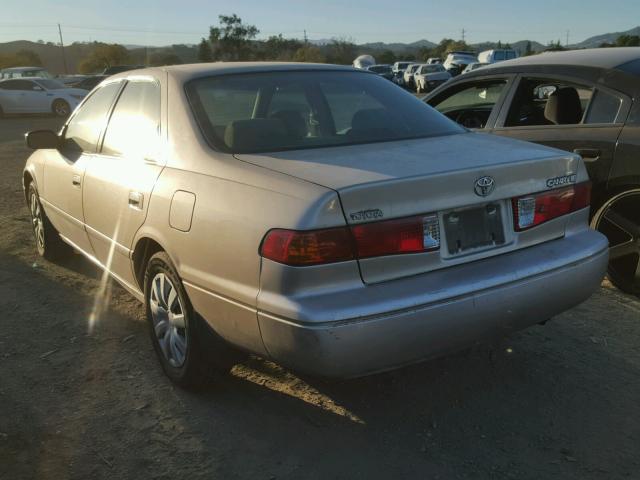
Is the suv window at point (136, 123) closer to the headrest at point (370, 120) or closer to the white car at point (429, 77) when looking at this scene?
the headrest at point (370, 120)

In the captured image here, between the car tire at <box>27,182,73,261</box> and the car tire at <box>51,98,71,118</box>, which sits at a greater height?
the car tire at <box>51,98,71,118</box>

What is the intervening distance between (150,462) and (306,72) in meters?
2.33

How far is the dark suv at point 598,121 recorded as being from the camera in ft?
14.2

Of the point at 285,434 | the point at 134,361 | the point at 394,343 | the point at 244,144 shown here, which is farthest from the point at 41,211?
the point at 394,343

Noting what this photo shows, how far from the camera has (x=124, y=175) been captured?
3.59 m

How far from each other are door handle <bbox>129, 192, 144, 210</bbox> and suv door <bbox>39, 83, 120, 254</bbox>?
3.06 ft

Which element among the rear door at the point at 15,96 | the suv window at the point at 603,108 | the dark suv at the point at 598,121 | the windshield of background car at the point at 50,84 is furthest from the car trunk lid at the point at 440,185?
the rear door at the point at 15,96

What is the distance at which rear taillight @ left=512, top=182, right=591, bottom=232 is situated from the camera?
113 inches

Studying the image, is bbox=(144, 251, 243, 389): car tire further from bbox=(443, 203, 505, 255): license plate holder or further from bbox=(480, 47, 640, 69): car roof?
bbox=(480, 47, 640, 69): car roof

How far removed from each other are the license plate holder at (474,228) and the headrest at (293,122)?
102cm

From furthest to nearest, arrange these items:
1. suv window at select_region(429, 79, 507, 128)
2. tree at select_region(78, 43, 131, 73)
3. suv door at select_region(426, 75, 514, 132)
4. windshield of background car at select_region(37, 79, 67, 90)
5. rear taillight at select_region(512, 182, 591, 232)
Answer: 1. tree at select_region(78, 43, 131, 73)
2. windshield of background car at select_region(37, 79, 67, 90)
3. suv window at select_region(429, 79, 507, 128)
4. suv door at select_region(426, 75, 514, 132)
5. rear taillight at select_region(512, 182, 591, 232)

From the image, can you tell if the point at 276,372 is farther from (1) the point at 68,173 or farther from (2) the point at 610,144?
(2) the point at 610,144

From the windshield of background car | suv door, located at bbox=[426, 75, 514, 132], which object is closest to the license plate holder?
suv door, located at bbox=[426, 75, 514, 132]

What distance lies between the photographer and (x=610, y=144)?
4.37 metres
